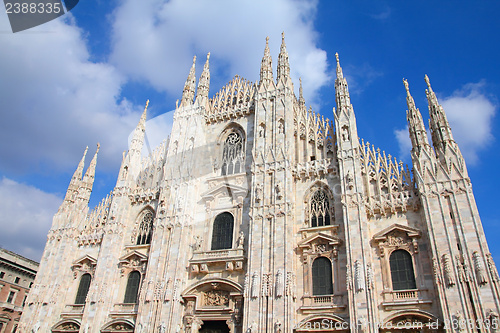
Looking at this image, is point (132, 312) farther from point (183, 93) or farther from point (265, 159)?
point (183, 93)

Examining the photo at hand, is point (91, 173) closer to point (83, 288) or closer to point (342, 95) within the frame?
point (83, 288)

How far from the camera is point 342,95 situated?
23938mm

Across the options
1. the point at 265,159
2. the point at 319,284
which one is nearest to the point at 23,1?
the point at 265,159

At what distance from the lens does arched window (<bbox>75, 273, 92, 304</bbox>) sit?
25.0m

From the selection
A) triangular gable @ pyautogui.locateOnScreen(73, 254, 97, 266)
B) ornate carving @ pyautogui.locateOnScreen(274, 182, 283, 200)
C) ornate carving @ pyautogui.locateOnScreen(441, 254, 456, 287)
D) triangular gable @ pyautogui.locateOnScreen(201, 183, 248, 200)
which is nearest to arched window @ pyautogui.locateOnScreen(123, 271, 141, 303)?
triangular gable @ pyautogui.locateOnScreen(73, 254, 97, 266)

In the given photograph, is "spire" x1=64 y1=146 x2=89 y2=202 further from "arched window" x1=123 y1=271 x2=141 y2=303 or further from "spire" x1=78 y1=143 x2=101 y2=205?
"arched window" x1=123 y1=271 x2=141 y2=303

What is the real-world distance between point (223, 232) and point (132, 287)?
23.0 ft

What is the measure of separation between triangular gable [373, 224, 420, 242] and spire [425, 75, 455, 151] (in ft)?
15.8

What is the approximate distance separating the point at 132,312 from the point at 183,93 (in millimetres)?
16653

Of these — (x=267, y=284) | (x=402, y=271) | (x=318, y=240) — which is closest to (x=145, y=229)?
(x=267, y=284)

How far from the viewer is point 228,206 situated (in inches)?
943

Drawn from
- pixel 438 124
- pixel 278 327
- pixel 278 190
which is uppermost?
pixel 438 124

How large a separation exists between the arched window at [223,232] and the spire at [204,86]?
10073 millimetres

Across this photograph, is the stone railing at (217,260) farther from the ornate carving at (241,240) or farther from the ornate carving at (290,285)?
the ornate carving at (290,285)
